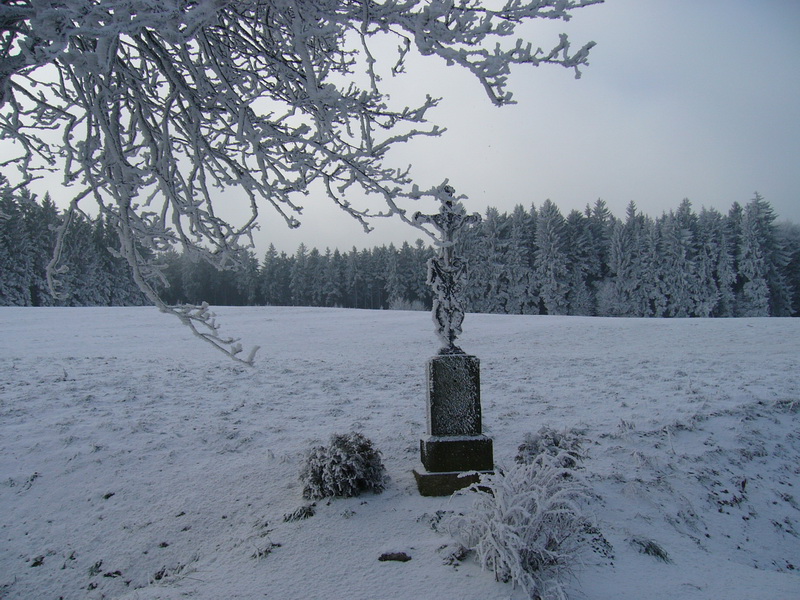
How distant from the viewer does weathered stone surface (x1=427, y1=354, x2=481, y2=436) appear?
4.66 metres

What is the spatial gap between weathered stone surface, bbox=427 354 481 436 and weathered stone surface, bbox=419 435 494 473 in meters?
0.09

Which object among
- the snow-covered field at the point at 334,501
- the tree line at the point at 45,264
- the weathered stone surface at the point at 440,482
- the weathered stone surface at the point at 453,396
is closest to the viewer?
the snow-covered field at the point at 334,501

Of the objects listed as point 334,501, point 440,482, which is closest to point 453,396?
point 440,482

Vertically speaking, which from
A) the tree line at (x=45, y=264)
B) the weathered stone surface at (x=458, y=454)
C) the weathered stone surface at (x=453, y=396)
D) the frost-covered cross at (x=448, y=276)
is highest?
the tree line at (x=45, y=264)

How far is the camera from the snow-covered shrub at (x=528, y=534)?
111 inches

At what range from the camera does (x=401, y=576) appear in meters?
3.05

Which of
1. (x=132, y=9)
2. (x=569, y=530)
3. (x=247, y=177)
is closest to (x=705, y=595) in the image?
(x=569, y=530)

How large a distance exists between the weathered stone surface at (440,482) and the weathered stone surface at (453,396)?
0.40 m

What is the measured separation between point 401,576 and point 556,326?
17.3m

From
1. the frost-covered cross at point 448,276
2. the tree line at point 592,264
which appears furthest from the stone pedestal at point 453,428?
the tree line at point 592,264

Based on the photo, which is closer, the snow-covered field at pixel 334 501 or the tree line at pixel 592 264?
the snow-covered field at pixel 334 501

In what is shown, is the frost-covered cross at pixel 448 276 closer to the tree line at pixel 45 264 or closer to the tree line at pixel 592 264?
the tree line at pixel 592 264

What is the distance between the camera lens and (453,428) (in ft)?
15.3

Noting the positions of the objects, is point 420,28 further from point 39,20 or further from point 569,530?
point 569,530
